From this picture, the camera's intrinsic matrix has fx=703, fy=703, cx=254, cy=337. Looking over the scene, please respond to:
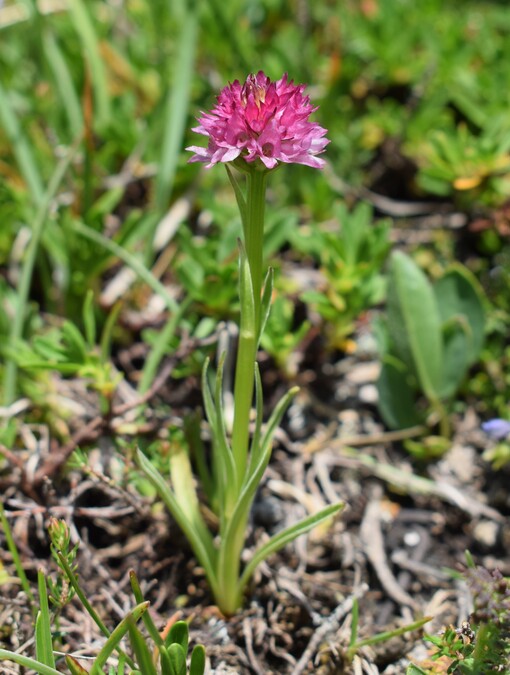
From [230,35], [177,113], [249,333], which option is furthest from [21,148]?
[249,333]

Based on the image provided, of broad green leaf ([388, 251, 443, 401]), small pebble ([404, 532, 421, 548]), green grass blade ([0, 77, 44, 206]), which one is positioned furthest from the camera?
green grass blade ([0, 77, 44, 206])

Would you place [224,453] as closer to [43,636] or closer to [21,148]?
[43,636]

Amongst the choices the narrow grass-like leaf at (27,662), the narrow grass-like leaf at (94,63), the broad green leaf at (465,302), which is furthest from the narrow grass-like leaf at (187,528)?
the narrow grass-like leaf at (94,63)

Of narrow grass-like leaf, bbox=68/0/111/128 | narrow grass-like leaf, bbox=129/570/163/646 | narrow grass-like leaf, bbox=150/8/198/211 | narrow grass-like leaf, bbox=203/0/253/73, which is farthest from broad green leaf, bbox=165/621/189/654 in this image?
narrow grass-like leaf, bbox=203/0/253/73

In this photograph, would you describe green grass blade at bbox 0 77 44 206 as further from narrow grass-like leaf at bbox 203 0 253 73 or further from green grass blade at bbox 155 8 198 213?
narrow grass-like leaf at bbox 203 0 253 73

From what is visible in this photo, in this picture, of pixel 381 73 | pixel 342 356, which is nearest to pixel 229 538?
pixel 342 356

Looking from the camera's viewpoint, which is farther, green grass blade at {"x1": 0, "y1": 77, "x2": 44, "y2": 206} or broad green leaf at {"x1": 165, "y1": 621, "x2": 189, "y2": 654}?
green grass blade at {"x1": 0, "y1": 77, "x2": 44, "y2": 206}

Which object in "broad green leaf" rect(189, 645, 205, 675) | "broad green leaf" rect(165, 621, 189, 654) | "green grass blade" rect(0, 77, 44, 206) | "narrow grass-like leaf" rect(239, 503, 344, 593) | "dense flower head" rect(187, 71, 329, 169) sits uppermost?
"green grass blade" rect(0, 77, 44, 206)
